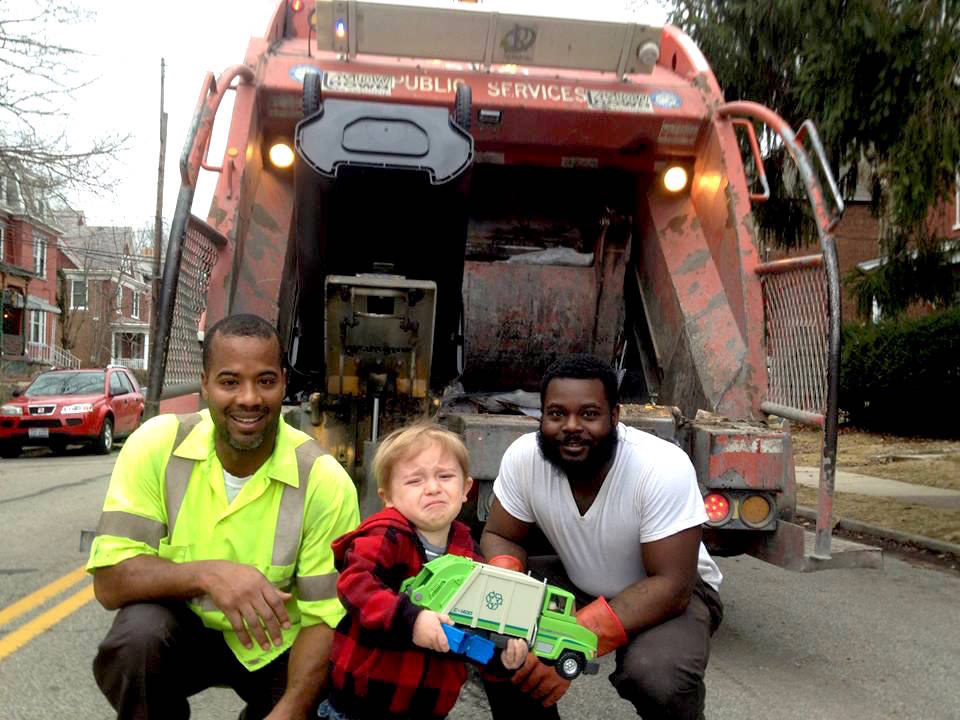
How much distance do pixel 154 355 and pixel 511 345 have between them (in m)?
2.53

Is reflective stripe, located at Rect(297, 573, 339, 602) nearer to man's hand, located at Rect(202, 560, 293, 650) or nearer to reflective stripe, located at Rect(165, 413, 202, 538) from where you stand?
man's hand, located at Rect(202, 560, 293, 650)

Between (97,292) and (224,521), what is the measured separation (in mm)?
43116

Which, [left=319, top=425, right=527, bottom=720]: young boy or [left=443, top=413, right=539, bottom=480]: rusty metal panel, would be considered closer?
[left=319, top=425, right=527, bottom=720]: young boy

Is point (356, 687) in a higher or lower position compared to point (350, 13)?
lower

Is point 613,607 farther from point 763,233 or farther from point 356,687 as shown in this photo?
point 763,233

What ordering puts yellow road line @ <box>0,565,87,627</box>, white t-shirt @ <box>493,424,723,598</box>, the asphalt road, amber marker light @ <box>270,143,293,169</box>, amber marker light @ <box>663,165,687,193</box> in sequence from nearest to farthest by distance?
white t-shirt @ <box>493,424,723,598</box> < the asphalt road < yellow road line @ <box>0,565,87,627</box> < amber marker light @ <box>270,143,293,169</box> < amber marker light @ <box>663,165,687,193</box>

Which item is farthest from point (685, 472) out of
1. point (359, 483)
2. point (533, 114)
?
point (533, 114)

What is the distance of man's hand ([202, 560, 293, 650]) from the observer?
2.29m

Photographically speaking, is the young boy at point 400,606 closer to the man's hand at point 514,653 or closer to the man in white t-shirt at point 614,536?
the man's hand at point 514,653

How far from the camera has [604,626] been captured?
248 cm

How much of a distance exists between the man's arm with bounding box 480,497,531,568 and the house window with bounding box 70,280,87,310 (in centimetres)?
4176

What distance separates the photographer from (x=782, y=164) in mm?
8469

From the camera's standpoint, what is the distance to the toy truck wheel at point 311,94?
13.1 ft

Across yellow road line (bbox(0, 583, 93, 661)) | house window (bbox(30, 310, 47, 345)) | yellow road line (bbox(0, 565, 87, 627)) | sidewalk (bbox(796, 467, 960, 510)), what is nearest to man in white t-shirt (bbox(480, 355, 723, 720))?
yellow road line (bbox(0, 583, 93, 661))
